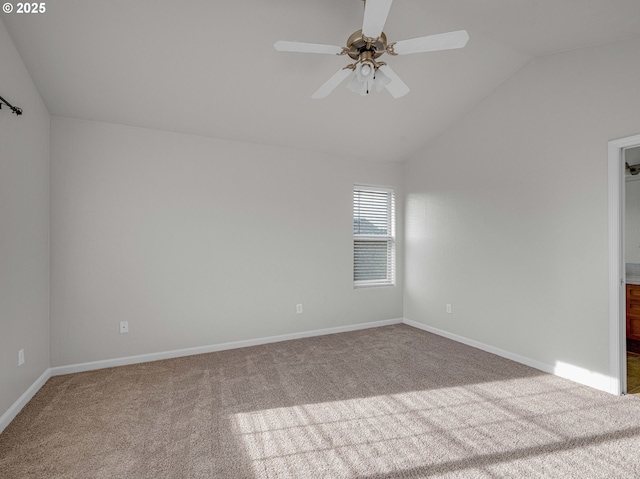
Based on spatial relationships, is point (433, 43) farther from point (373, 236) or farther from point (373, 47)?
point (373, 236)

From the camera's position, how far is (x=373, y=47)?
1.89m

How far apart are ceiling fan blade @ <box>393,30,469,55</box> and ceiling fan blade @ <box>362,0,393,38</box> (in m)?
0.17

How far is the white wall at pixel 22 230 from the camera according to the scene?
2.07m

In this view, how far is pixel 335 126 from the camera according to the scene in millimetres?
3607

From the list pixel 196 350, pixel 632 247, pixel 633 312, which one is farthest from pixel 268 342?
pixel 632 247

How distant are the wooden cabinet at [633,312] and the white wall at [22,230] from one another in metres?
5.77

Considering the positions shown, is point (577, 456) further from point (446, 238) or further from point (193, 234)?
point (193, 234)

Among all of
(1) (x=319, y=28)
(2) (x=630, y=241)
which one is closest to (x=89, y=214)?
(1) (x=319, y=28)

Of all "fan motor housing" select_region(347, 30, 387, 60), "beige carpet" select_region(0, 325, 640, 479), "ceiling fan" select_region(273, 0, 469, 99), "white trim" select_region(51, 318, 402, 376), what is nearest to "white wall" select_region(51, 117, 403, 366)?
"white trim" select_region(51, 318, 402, 376)

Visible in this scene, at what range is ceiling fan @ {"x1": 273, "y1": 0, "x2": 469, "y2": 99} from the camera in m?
1.65

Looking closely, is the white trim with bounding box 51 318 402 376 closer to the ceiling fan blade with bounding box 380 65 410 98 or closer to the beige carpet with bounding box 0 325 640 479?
the beige carpet with bounding box 0 325 640 479

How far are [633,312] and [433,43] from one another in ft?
12.9

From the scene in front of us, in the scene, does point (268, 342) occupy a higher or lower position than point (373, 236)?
lower

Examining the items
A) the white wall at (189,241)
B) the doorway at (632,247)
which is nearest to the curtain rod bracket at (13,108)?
the white wall at (189,241)
